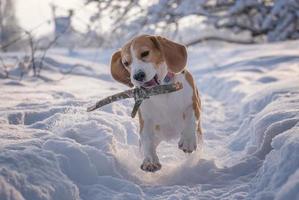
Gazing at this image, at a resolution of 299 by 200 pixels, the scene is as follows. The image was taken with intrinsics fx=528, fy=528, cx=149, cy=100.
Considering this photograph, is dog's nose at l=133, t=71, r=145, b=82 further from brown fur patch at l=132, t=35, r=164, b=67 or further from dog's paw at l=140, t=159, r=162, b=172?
dog's paw at l=140, t=159, r=162, b=172

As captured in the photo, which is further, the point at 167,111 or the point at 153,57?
the point at 167,111

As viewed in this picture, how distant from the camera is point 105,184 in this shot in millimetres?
3217

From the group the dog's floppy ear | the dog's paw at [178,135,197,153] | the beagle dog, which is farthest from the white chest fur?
the dog's paw at [178,135,197,153]

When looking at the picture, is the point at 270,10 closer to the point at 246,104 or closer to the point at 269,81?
the point at 269,81

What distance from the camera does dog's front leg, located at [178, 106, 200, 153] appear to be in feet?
12.1

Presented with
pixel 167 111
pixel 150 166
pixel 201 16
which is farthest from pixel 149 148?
pixel 201 16

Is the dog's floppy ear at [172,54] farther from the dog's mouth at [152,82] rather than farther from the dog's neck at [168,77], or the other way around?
the dog's mouth at [152,82]

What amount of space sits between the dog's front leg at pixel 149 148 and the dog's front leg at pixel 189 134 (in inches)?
8.2

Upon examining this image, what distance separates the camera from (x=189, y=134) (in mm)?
3768

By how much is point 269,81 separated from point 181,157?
3407 mm

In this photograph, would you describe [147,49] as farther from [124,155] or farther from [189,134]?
[124,155]

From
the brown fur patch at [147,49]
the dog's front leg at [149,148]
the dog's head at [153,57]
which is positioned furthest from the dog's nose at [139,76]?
the dog's front leg at [149,148]

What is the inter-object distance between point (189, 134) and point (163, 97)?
349 millimetres

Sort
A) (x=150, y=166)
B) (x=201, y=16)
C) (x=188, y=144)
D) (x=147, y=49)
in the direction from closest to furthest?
(x=150, y=166) → (x=188, y=144) → (x=147, y=49) → (x=201, y=16)
